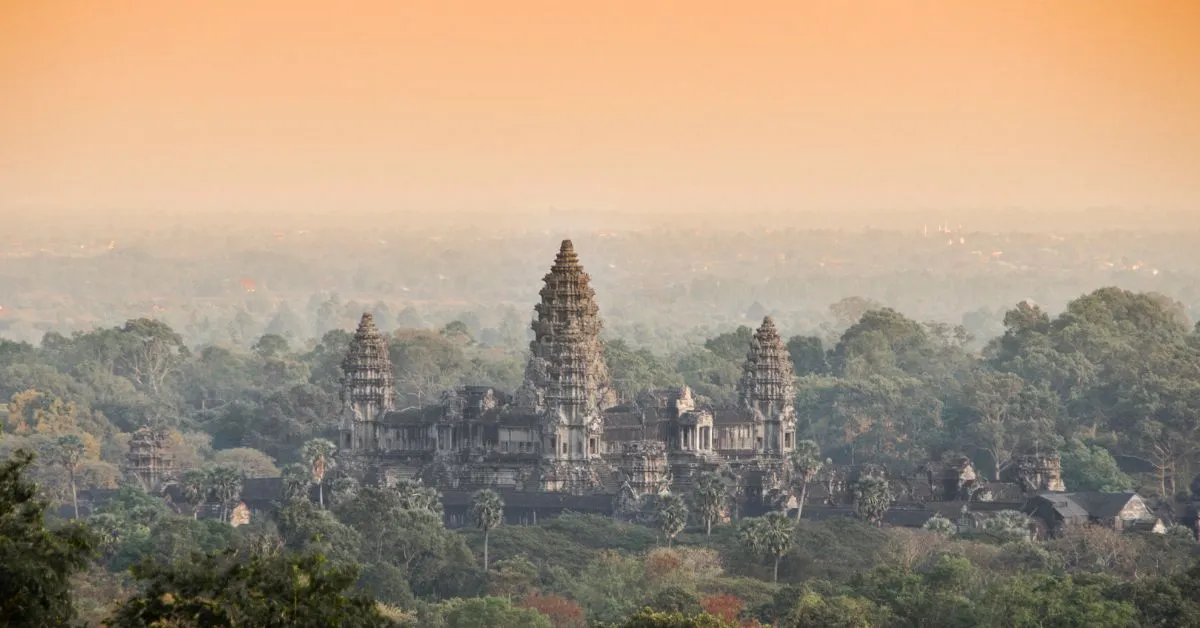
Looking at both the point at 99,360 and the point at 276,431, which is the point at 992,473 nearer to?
the point at 276,431

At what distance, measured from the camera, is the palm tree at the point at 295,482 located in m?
114

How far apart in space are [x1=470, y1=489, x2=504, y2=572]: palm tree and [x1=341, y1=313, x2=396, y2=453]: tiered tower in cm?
1513

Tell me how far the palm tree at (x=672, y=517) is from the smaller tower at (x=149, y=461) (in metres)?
23.3

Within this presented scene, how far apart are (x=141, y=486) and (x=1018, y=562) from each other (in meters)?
36.5

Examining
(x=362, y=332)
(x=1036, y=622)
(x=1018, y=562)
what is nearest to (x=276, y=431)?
(x=362, y=332)

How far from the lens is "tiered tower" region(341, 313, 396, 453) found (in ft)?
406

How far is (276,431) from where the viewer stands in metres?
146

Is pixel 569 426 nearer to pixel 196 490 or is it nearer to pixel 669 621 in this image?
pixel 196 490

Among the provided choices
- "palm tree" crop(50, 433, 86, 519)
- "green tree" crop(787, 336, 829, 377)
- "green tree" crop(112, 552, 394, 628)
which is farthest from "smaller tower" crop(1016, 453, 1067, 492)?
"green tree" crop(112, 552, 394, 628)

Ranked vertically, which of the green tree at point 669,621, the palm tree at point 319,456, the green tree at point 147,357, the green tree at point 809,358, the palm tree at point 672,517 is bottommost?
the green tree at point 147,357

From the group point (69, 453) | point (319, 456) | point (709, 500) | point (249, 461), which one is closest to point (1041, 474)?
point (709, 500)

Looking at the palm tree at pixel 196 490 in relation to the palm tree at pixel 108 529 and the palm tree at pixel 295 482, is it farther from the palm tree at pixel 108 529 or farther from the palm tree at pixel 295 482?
the palm tree at pixel 108 529

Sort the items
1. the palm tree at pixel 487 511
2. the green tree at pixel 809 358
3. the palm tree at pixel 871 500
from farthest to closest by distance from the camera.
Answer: the green tree at pixel 809 358
the palm tree at pixel 871 500
the palm tree at pixel 487 511

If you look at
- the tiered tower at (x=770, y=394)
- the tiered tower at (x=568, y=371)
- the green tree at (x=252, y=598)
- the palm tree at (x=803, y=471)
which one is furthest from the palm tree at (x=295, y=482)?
the green tree at (x=252, y=598)
